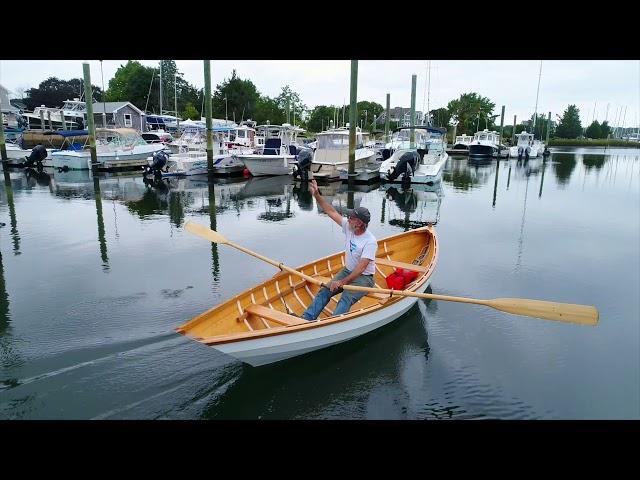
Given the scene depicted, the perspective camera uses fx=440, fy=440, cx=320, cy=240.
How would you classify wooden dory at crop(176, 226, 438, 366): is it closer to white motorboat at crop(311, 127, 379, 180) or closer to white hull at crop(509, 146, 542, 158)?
white motorboat at crop(311, 127, 379, 180)

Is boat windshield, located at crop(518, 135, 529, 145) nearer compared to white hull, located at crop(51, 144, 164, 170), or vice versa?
white hull, located at crop(51, 144, 164, 170)

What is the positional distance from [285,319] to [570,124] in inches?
3806

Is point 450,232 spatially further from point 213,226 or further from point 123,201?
point 123,201

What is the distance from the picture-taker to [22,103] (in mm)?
54094

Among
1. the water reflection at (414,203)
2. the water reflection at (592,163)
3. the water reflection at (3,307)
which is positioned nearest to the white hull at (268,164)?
the water reflection at (414,203)

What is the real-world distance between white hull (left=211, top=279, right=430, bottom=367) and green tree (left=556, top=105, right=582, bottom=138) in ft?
311

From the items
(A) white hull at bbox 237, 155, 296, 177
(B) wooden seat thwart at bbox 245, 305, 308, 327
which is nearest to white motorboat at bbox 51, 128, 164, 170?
(A) white hull at bbox 237, 155, 296, 177

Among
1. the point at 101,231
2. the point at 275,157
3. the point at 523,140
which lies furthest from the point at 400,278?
the point at 523,140

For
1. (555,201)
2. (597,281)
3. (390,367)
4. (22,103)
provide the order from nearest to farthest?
(390,367) → (597,281) → (555,201) → (22,103)

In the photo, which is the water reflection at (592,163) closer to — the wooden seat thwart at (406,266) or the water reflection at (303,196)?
the water reflection at (303,196)

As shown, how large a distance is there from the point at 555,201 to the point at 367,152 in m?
11.3

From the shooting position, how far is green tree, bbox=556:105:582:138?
8475 cm

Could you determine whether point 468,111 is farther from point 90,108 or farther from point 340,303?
point 340,303
